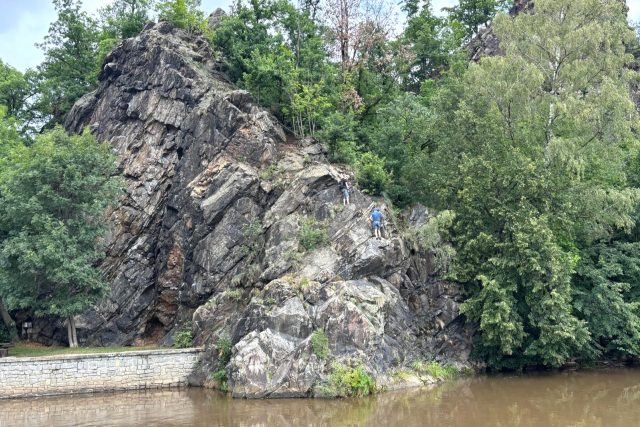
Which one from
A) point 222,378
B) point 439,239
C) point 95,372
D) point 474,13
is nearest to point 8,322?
point 95,372

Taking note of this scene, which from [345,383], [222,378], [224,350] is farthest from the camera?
[224,350]

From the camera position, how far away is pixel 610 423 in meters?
14.0

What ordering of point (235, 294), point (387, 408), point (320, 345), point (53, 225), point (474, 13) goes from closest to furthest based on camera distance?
point (387, 408) < point (320, 345) < point (235, 294) < point (53, 225) < point (474, 13)

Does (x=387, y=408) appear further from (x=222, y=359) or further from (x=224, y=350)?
(x=222, y=359)

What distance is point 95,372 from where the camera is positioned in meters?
21.2

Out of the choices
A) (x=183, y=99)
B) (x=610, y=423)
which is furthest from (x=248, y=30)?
(x=610, y=423)

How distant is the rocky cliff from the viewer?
1961cm

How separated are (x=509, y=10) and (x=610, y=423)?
39687 millimetres

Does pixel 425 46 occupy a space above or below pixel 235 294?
above

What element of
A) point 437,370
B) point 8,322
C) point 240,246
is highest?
point 240,246

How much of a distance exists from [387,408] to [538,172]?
1283cm

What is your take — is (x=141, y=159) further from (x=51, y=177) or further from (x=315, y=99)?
(x=315, y=99)

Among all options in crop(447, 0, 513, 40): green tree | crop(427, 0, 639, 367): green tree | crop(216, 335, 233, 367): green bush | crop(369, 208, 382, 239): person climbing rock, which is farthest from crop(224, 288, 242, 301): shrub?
crop(447, 0, 513, 40): green tree

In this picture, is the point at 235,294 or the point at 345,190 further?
the point at 345,190
